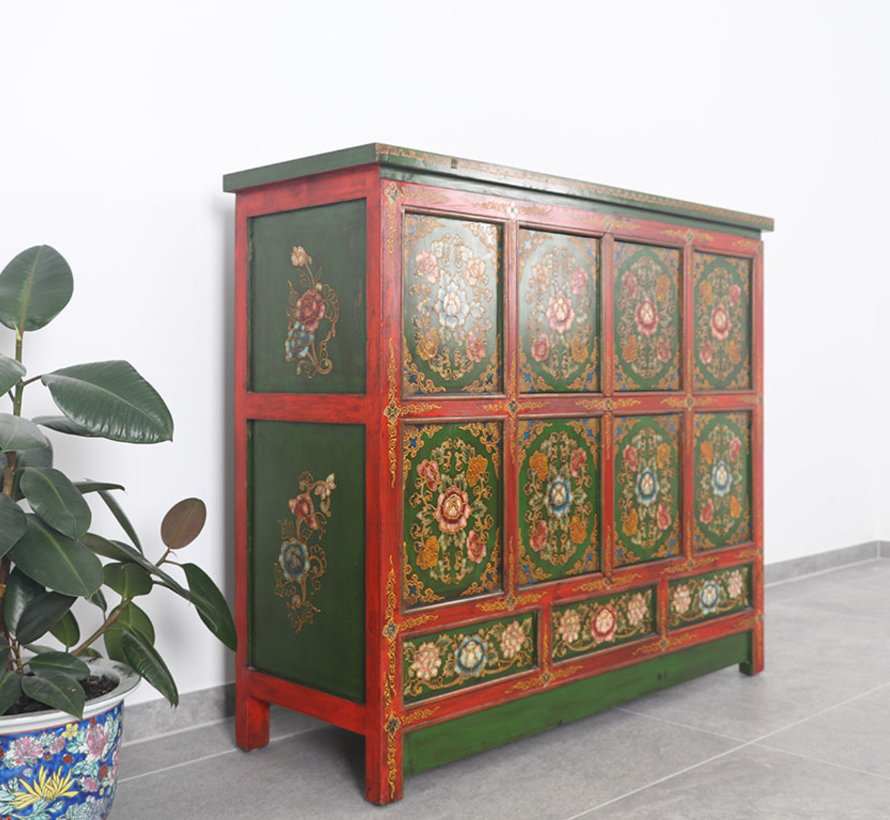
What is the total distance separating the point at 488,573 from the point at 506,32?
7.15 ft

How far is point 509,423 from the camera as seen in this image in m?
2.88

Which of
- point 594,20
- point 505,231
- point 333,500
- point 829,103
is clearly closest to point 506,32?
point 594,20

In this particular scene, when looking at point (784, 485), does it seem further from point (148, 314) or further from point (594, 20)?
point (148, 314)

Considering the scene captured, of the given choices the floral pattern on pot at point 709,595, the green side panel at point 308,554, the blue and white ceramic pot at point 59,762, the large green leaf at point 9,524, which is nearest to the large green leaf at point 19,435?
the large green leaf at point 9,524

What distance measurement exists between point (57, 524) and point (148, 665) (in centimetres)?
46

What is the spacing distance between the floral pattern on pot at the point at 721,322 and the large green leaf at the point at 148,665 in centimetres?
193

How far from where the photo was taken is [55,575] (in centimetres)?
212

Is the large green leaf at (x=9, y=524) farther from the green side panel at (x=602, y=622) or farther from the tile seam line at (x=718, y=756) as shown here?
the green side panel at (x=602, y=622)

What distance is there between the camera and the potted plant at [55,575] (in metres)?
2.14

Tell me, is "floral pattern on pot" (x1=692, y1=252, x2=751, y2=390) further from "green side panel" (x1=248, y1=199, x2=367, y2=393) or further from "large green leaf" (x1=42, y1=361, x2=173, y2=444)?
"large green leaf" (x1=42, y1=361, x2=173, y2=444)

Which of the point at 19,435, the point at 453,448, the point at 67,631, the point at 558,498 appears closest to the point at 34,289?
the point at 19,435

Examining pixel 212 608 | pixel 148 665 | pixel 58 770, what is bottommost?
pixel 58 770

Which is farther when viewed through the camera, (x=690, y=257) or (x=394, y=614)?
(x=690, y=257)

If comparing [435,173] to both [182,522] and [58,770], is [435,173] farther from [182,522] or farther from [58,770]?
[58,770]
